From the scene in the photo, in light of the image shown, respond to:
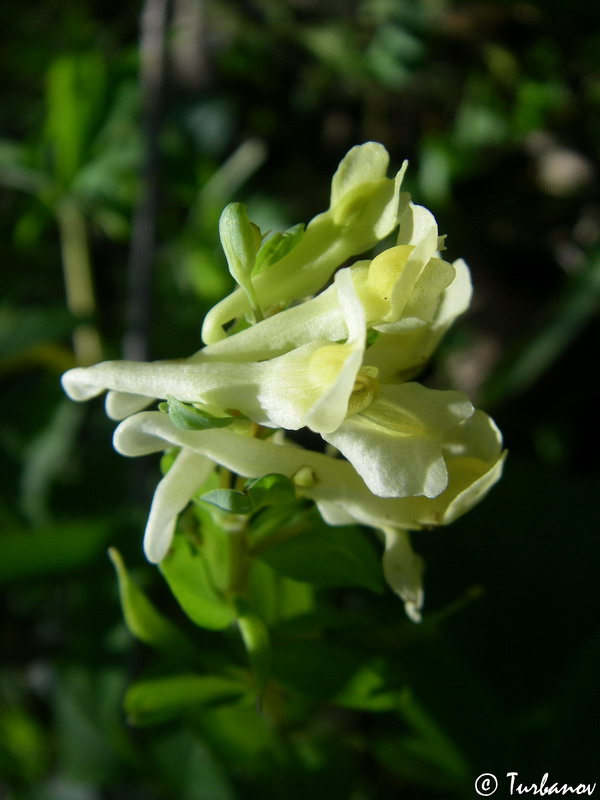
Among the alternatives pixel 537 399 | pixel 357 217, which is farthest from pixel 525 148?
pixel 357 217

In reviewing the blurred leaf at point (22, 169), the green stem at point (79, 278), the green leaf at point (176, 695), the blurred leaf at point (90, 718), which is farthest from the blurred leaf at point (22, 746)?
the blurred leaf at point (22, 169)

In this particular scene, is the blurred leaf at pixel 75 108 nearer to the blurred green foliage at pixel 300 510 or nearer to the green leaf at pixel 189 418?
the blurred green foliage at pixel 300 510

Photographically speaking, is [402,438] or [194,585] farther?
[194,585]

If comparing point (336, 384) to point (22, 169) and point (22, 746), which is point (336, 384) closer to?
point (22, 169)

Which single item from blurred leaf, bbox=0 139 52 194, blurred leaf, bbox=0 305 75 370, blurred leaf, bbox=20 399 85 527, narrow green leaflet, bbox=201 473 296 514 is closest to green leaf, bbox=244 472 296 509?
narrow green leaflet, bbox=201 473 296 514

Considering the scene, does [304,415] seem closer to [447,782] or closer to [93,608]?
[447,782]

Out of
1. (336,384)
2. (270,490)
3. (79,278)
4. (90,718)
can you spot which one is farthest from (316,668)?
(79,278)
